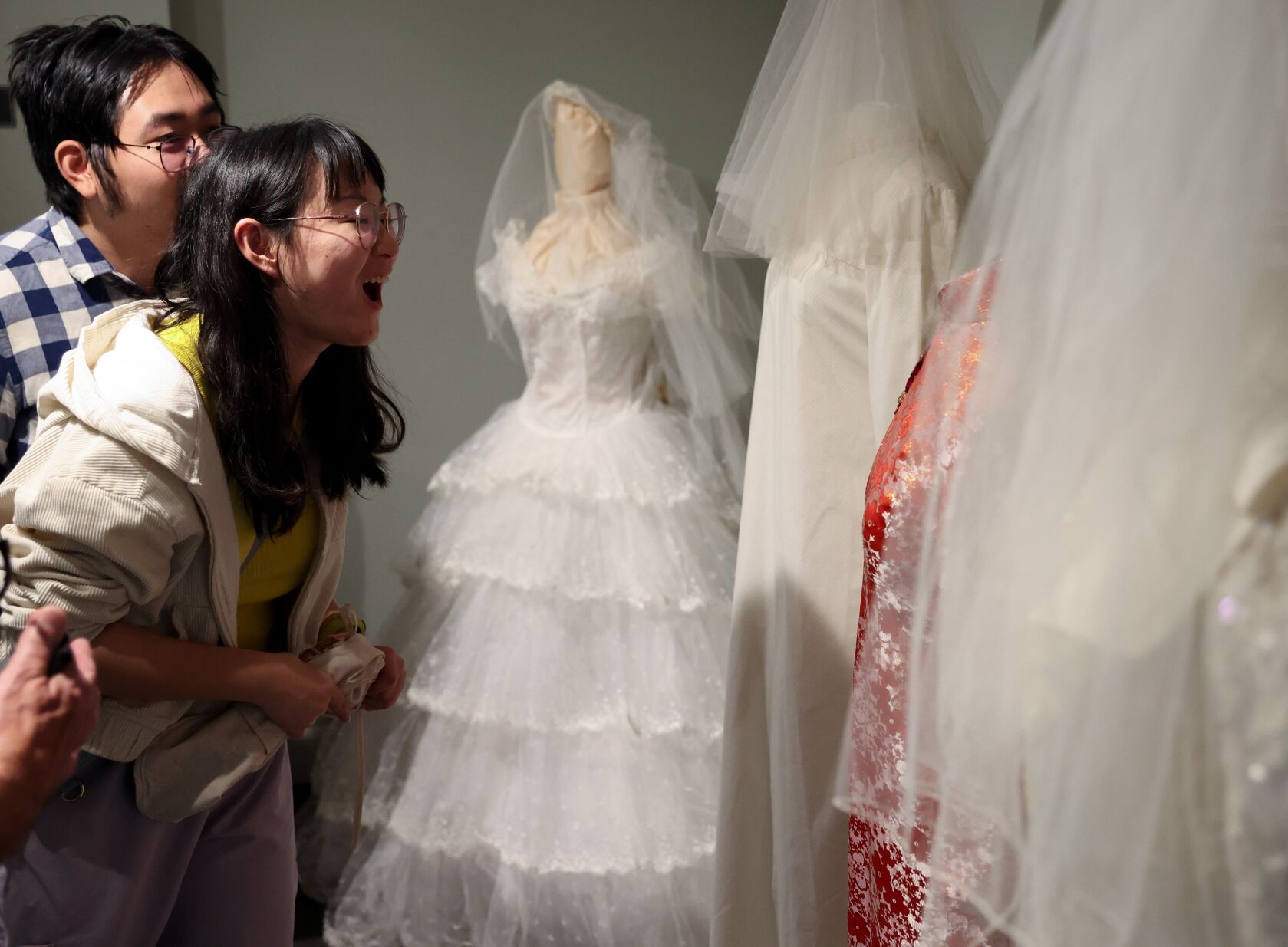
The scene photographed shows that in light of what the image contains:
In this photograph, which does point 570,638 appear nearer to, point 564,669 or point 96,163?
point 564,669

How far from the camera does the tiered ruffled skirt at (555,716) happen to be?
2.07 metres

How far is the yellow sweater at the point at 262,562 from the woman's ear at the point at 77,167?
0.50 m

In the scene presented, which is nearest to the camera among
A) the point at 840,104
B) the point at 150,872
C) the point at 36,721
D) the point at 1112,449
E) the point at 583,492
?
the point at 1112,449

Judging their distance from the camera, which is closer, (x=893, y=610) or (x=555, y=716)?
(x=893, y=610)

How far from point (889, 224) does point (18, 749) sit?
1.10 meters

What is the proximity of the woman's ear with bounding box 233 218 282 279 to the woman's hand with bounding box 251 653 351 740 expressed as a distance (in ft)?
1.44

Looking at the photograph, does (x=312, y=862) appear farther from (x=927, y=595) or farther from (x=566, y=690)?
(x=927, y=595)

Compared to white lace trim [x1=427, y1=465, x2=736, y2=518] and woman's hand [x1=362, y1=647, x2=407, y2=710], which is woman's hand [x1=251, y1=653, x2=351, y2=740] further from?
white lace trim [x1=427, y1=465, x2=736, y2=518]

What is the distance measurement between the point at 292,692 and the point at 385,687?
8.6 inches

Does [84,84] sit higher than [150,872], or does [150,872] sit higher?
[84,84]

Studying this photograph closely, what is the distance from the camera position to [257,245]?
1.14 m

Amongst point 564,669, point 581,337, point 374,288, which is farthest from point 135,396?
point 581,337

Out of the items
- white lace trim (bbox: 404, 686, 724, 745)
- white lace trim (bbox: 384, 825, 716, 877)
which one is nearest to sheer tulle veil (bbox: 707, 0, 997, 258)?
white lace trim (bbox: 404, 686, 724, 745)

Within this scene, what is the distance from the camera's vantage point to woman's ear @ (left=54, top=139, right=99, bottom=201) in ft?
4.75
